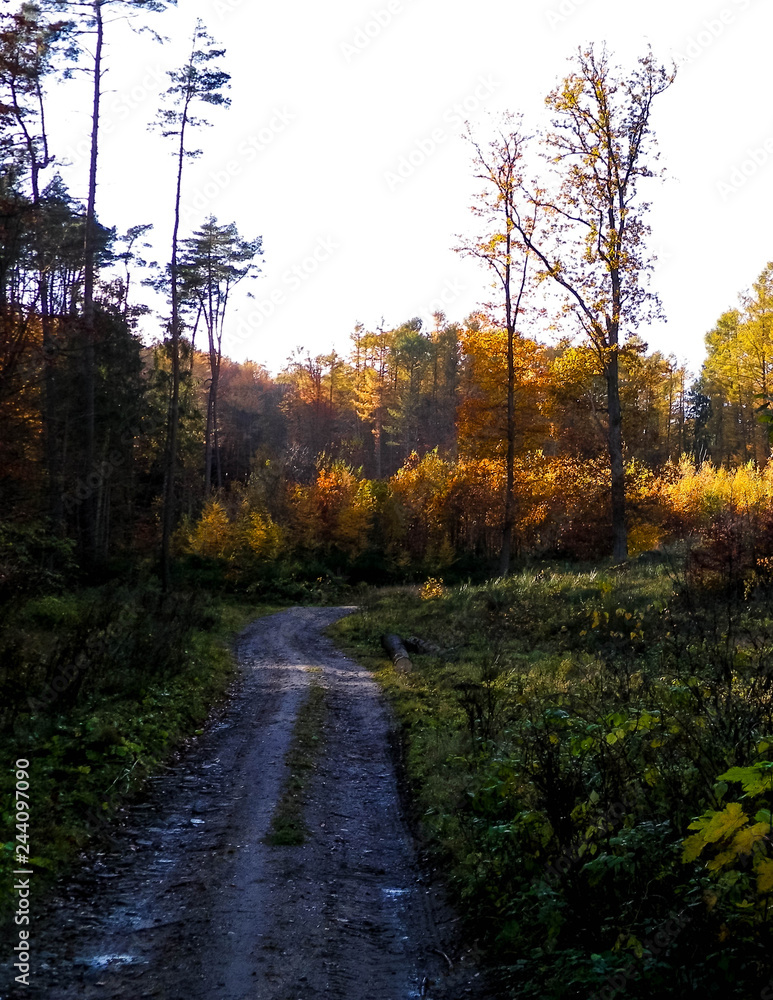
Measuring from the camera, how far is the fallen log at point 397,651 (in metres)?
15.8

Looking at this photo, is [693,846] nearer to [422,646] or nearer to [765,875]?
[765,875]

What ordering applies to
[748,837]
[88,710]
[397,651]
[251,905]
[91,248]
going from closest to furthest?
[748,837] → [251,905] → [88,710] → [397,651] → [91,248]

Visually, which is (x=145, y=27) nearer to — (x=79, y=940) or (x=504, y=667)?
(x=504, y=667)

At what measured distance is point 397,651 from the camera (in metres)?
17.4

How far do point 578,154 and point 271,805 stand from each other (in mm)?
20446

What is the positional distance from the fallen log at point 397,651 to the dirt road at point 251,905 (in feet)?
19.9

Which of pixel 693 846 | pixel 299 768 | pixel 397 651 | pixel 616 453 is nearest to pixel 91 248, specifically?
pixel 397 651

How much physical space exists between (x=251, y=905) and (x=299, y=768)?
12.0 feet

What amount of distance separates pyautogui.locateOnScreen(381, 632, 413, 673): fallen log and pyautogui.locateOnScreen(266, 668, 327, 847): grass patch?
2100 mm

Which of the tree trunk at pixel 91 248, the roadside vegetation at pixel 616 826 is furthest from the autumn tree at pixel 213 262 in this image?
the roadside vegetation at pixel 616 826

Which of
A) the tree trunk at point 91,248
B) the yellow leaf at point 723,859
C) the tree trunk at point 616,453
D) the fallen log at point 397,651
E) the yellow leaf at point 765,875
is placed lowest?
the fallen log at point 397,651

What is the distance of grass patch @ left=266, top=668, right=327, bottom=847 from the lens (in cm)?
710

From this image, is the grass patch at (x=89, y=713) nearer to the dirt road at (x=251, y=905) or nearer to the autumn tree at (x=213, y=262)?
the dirt road at (x=251, y=905)

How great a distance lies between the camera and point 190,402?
42.2m
